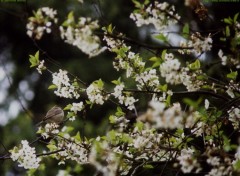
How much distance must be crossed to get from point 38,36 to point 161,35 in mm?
698

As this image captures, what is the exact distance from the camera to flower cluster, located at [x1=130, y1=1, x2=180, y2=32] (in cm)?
250

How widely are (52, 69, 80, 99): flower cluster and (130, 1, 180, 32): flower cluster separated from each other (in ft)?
2.54

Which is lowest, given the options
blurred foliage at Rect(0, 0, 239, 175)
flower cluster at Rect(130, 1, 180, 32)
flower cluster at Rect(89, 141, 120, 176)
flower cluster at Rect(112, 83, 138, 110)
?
flower cluster at Rect(89, 141, 120, 176)

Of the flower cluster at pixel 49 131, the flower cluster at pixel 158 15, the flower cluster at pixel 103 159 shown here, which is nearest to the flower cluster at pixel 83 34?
the flower cluster at pixel 158 15

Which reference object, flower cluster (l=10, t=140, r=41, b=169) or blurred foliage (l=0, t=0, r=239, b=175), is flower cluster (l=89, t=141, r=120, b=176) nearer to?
flower cluster (l=10, t=140, r=41, b=169)

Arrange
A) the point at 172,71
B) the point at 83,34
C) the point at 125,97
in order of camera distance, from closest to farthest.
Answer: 1. the point at 83,34
2. the point at 172,71
3. the point at 125,97

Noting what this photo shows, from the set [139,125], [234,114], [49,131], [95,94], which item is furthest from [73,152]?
[234,114]

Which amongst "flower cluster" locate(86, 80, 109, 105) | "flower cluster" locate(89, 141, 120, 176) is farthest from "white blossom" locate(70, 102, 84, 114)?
"flower cluster" locate(89, 141, 120, 176)

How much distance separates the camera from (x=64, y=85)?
3.18m

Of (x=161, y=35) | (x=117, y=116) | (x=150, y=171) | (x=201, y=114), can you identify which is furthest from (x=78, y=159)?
(x=161, y=35)

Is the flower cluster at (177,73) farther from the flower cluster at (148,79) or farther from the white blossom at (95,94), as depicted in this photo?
the white blossom at (95,94)

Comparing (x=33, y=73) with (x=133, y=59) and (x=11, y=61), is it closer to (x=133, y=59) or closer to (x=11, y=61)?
(x=11, y=61)

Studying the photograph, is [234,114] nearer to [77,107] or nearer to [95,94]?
[95,94]

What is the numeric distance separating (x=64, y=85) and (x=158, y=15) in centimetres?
99
